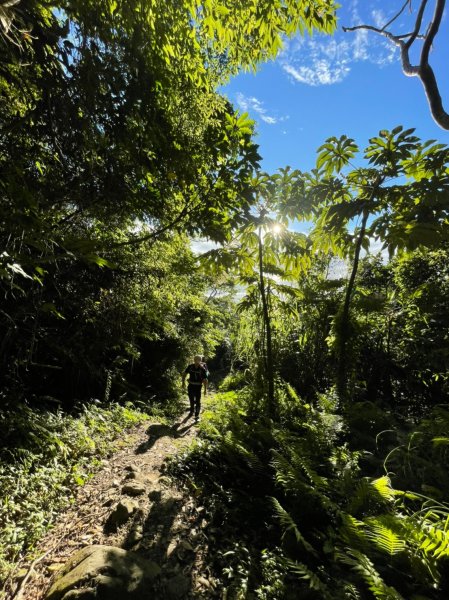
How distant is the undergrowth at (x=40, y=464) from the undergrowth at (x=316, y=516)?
1501 millimetres

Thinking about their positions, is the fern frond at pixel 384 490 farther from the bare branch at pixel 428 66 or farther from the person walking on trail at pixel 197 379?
the person walking on trail at pixel 197 379

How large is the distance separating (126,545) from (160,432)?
141 inches

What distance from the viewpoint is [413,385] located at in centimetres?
648

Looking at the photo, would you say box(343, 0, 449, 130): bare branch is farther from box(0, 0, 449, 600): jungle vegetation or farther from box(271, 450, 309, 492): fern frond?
box(271, 450, 309, 492): fern frond

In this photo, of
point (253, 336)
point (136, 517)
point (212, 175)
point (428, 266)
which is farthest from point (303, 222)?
point (136, 517)

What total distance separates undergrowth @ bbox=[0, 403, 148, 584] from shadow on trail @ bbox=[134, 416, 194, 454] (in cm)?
49

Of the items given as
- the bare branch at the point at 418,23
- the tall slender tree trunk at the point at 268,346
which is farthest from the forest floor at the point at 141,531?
the bare branch at the point at 418,23

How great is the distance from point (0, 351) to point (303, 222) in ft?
19.4

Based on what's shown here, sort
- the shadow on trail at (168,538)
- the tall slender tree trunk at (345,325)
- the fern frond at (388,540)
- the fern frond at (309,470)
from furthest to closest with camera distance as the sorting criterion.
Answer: the tall slender tree trunk at (345,325) < the fern frond at (309,470) < the shadow on trail at (168,538) < the fern frond at (388,540)

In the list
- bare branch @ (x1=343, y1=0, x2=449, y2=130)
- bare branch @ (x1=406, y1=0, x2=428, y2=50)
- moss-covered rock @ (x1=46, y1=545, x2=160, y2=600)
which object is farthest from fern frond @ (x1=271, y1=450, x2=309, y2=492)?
bare branch @ (x1=406, y1=0, x2=428, y2=50)

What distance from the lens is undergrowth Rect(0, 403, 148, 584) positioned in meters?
3.09

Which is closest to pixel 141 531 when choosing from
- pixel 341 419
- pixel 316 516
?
pixel 316 516

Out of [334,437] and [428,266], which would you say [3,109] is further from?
[428,266]

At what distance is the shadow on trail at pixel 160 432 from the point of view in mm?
5516
